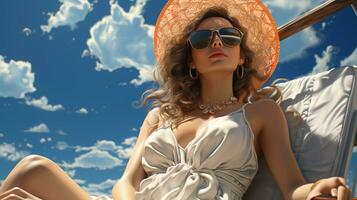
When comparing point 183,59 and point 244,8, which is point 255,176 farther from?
point 244,8

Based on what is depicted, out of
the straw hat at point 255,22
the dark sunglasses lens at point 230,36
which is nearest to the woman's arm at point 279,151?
the dark sunglasses lens at point 230,36

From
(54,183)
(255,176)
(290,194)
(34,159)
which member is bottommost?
(290,194)

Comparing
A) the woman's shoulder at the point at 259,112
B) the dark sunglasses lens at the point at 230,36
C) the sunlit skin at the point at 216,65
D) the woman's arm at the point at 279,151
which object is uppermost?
the dark sunglasses lens at the point at 230,36

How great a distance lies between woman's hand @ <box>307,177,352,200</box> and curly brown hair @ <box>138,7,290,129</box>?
1.16m

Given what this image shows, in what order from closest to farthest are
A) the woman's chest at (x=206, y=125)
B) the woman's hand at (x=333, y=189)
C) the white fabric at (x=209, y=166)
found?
the woman's hand at (x=333, y=189) < the white fabric at (x=209, y=166) < the woman's chest at (x=206, y=125)

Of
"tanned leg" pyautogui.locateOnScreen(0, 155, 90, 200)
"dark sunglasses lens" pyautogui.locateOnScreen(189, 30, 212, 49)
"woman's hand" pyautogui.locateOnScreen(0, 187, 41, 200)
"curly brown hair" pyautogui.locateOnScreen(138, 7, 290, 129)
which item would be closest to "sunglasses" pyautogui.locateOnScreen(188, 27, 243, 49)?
"dark sunglasses lens" pyautogui.locateOnScreen(189, 30, 212, 49)

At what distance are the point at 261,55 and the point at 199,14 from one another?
0.51m

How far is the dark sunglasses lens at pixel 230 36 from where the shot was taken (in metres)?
2.79

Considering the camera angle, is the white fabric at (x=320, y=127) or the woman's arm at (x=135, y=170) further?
the woman's arm at (x=135, y=170)

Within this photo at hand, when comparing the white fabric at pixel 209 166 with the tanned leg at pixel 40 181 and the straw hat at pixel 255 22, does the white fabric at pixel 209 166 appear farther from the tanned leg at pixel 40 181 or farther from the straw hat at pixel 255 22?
the straw hat at pixel 255 22

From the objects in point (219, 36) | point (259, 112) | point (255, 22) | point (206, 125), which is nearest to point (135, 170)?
point (206, 125)

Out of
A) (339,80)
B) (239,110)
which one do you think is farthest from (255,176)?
(339,80)

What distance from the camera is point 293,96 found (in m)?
2.86

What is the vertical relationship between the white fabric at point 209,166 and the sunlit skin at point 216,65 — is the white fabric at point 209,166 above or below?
below
